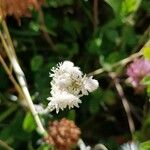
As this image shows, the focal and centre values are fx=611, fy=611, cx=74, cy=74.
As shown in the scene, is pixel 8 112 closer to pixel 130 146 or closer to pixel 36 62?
pixel 36 62

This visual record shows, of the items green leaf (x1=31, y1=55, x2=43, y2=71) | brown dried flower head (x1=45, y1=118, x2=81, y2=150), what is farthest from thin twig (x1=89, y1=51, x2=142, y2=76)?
brown dried flower head (x1=45, y1=118, x2=81, y2=150)

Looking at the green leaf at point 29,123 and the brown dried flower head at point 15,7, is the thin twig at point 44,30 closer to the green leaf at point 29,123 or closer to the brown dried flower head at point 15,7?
the brown dried flower head at point 15,7

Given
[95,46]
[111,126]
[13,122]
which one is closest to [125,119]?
[111,126]

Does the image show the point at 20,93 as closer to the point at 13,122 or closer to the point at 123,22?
the point at 13,122

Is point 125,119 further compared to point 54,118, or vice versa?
point 125,119

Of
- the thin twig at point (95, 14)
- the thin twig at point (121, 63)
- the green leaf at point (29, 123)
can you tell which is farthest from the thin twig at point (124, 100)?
the green leaf at point (29, 123)

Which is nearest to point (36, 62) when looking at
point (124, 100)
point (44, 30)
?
point (44, 30)
